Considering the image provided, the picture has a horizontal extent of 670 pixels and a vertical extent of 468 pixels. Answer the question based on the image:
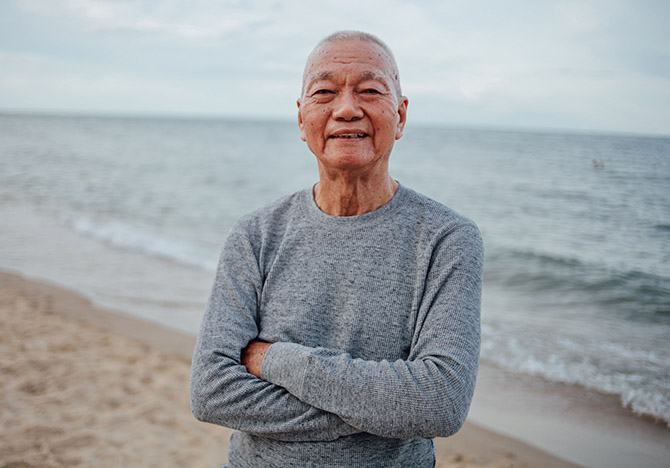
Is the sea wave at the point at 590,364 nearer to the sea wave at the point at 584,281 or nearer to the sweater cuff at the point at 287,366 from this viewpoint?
the sea wave at the point at 584,281

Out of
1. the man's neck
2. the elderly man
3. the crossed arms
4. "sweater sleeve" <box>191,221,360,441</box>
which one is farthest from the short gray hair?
"sweater sleeve" <box>191,221,360,441</box>

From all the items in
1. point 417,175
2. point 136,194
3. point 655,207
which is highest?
point 417,175

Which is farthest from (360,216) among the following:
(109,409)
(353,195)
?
(109,409)

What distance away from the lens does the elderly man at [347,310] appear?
1.42 metres

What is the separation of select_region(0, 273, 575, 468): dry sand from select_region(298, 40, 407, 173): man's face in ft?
8.76

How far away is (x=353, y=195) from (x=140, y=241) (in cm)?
955

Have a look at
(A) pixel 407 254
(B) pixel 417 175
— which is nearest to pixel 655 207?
(B) pixel 417 175

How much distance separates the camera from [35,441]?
3.35 meters

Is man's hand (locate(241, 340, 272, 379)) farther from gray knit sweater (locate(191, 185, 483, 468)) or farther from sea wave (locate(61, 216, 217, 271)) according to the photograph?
sea wave (locate(61, 216, 217, 271))

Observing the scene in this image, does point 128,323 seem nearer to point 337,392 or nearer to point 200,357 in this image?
point 200,357

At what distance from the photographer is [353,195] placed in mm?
1704

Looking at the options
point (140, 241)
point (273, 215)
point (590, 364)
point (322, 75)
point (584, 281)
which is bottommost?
point (590, 364)

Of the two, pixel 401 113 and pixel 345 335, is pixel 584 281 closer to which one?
pixel 401 113

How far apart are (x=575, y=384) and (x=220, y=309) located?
4.34m
